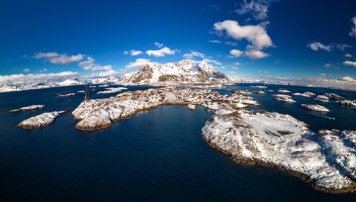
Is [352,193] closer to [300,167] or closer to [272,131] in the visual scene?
[300,167]

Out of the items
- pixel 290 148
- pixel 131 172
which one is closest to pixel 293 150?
pixel 290 148

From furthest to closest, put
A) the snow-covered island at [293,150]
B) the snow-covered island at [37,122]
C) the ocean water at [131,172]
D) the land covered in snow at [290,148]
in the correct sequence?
the snow-covered island at [37,122] → the land covered in snow at [290,148] → the snow-covered island at [293,150] → the ocean water at [131,172]

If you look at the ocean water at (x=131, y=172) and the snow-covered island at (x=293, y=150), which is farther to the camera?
the snow-covered island at (x=293, y=150)

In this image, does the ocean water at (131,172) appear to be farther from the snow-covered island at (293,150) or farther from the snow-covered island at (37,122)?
the snow-covered island at (37,122)

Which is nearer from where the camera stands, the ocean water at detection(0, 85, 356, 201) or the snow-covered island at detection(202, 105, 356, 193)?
the ocean water at detection(0, 85, 356, 201)

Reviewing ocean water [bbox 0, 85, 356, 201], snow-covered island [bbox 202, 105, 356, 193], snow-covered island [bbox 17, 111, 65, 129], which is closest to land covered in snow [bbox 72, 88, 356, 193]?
snow-covered island [bbox 202, 105, 356, 193]

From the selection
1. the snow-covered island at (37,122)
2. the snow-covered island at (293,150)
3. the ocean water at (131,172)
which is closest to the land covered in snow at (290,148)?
the snow-covered island at (293,150)

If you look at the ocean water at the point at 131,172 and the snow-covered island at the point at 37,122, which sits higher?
the snow-covered island at the point at 37,122

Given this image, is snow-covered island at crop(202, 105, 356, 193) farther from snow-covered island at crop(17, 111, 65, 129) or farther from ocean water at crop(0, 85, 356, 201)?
snow-covered island at crop(17, 111, 65, 129)
